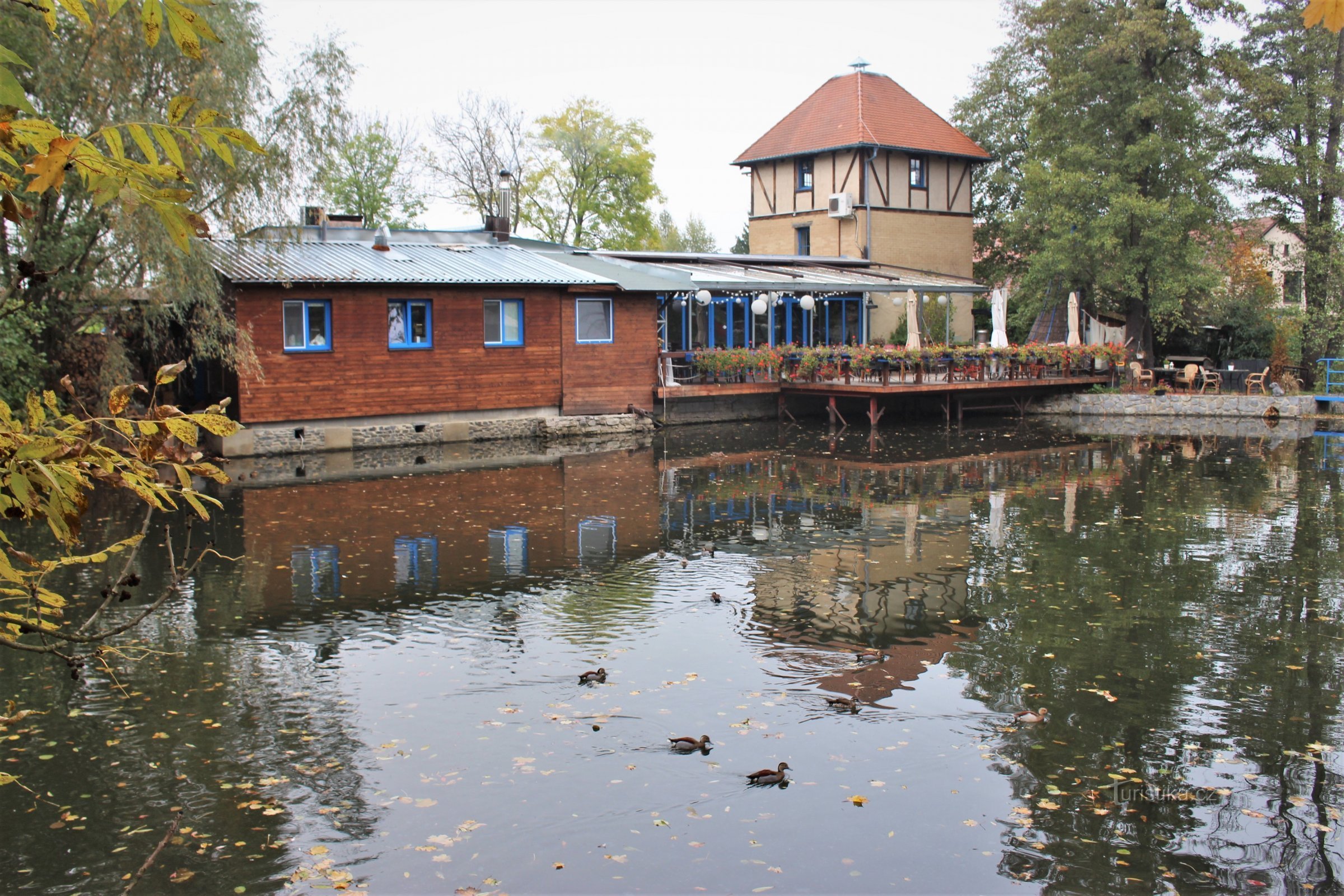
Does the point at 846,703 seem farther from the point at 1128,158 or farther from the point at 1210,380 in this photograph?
the point at 1128,158

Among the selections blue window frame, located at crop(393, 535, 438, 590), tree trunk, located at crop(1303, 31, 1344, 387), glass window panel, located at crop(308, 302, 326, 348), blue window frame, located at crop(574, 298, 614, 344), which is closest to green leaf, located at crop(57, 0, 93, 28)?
blue window frame, located at crop(393, 535, 438, 590)

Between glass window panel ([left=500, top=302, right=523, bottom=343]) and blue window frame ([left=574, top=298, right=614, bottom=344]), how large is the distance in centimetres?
A: 150

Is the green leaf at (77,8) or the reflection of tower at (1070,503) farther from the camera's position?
the reflection of tower at (1070,503)

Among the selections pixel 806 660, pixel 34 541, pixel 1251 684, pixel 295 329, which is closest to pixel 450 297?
pixel 295 329

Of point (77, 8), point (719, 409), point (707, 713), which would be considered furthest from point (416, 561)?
point (719, 409)

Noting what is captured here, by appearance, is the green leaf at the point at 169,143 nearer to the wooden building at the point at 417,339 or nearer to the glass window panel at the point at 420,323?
the wooden building at the point at 417,339

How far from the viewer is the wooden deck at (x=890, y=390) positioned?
1110 inches

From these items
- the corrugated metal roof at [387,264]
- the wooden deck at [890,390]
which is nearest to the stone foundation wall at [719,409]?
the wooden deck at [890,390]

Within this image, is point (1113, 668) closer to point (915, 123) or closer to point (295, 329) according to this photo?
point (295, 329)

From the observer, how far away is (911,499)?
16.7 meters

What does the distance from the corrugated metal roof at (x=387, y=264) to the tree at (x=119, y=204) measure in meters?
0.89

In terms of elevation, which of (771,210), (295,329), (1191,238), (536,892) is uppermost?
(771,210)

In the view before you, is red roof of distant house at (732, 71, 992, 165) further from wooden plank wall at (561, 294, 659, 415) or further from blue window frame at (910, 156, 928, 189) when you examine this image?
wooden plank wall at (561, 294, 659, 415)

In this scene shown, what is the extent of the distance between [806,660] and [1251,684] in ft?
10.6
